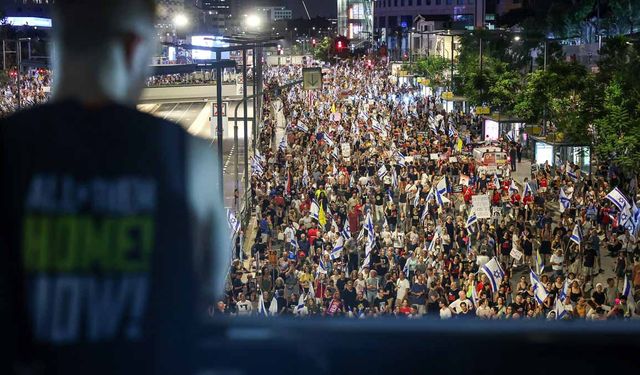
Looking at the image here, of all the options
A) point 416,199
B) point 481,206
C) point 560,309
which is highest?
point 481,206

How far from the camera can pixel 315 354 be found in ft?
6.74

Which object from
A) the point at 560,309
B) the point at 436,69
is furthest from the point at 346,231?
the point at 436,69

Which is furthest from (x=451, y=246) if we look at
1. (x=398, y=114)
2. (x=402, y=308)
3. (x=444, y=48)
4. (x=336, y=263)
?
(x=444, y=48)

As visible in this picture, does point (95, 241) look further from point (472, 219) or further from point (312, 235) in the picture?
point (472, 219)

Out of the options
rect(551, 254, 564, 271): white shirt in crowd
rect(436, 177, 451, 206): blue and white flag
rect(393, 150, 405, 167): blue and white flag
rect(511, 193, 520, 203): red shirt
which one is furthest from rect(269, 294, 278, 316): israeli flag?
rect(393, 150, 405, 167): blue and white flag

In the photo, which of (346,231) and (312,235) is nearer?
(312,235)

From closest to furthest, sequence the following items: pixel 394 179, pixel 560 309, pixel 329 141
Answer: pixel 560 309
pixel 394 179
pixel 329 141

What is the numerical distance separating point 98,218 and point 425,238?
22.9m

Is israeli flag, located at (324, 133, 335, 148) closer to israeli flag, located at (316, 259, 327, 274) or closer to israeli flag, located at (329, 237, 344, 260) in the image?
israeli flag, located at (329, 237, 344, 260)

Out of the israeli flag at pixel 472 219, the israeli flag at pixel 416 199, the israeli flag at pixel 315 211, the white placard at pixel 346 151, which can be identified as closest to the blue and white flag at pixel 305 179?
the israeli flag at pixel 416 199

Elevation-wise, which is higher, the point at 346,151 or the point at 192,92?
the point at 192,92

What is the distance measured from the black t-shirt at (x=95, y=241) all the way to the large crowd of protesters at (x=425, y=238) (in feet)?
17.9

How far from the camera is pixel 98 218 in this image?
2154 mm

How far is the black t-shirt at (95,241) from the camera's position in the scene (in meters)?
2.12
